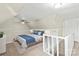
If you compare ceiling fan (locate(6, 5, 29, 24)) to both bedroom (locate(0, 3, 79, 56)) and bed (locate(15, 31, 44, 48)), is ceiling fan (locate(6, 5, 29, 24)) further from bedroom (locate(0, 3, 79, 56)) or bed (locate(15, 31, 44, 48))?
bed (locate(15, 31, 44, 48))

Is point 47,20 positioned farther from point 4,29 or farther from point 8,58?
point 8,58

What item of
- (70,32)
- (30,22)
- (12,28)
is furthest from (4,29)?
(70,32)

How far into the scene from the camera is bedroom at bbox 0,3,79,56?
134 centimetres

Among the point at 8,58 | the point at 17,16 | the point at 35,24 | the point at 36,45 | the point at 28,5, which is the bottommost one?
the point at 8,58

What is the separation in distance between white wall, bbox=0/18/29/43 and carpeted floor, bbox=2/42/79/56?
0.09 meters

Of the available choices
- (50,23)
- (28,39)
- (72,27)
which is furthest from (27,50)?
(72,27)

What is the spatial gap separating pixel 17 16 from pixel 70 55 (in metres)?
0.80

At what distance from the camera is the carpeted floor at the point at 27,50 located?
4.42 ft

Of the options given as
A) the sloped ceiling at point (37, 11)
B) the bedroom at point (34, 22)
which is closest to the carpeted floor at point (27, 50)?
the bedroom at point (34, 22)

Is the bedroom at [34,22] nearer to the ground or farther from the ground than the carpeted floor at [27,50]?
farther from the ground

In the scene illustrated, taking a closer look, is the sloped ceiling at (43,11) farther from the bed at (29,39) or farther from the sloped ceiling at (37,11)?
the bed at (29,39)

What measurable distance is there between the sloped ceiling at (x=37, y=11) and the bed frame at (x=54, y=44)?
254 mm

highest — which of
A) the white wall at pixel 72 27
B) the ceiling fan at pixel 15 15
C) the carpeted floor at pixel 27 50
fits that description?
the ceiling fan at pixel 15 15

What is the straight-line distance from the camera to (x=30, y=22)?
4.51 ft
